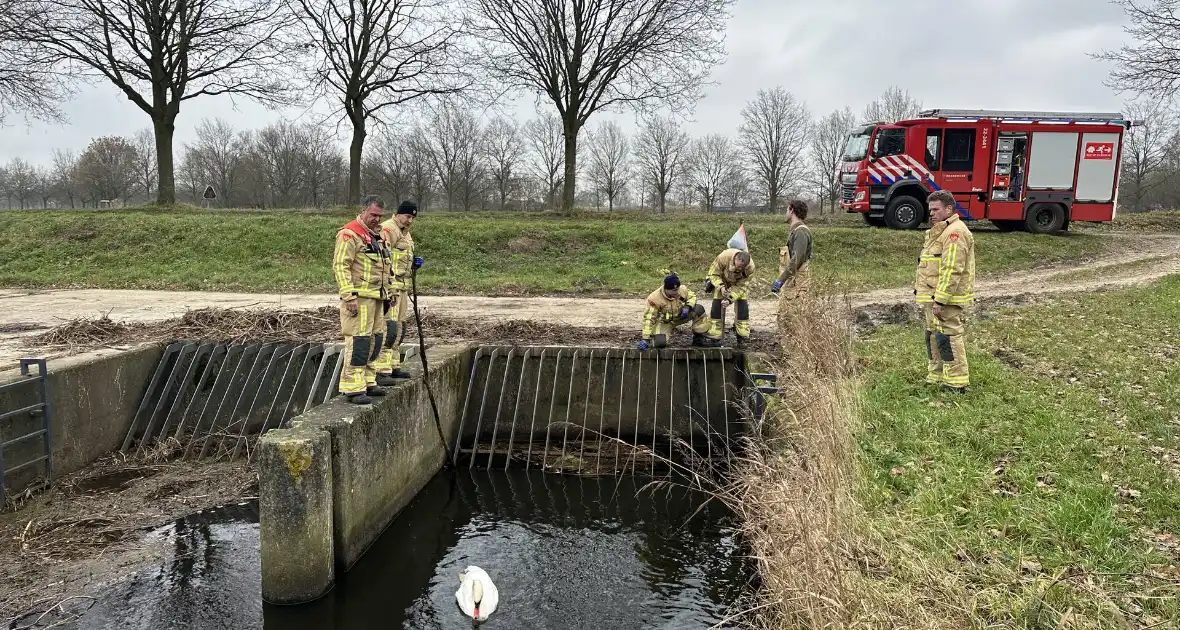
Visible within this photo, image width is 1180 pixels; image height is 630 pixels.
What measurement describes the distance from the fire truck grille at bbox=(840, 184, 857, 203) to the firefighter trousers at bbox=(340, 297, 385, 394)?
49.1ft

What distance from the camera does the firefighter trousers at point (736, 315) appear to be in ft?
27.5

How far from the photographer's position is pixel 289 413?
27.6 ft

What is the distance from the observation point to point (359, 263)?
578 centimetres

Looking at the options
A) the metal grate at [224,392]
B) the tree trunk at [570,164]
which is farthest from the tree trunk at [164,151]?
the metal grate at [224,392]

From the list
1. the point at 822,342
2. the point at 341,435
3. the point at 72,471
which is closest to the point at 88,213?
the point at 72,471

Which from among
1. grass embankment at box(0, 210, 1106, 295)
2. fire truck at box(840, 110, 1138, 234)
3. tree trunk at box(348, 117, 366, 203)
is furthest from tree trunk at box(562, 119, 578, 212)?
fire truck at box(840, 110, 1138, 234)

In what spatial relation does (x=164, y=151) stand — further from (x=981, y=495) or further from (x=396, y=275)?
(x=981, y=495)

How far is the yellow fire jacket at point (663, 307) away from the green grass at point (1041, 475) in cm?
211

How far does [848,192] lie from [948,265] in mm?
12991

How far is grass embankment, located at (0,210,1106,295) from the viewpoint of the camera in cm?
1462

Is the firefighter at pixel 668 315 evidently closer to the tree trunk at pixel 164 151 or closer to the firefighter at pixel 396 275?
the firefighter at pixel 396 275

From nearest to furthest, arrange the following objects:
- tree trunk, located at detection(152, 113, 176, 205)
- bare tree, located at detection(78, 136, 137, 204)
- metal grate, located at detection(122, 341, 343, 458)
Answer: metal grate, located at detection(122, 341, 343, 458), tree trunk, located at detection(152, 113, 176, 205), bare tree, located at detection(78, 136, 137, 204)

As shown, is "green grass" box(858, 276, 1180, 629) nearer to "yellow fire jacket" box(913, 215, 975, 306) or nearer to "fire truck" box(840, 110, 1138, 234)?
"yellow fire jacket" box(913, 215, 975, 306)

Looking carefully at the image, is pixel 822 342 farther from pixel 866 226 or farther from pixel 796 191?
pixel 796 191
